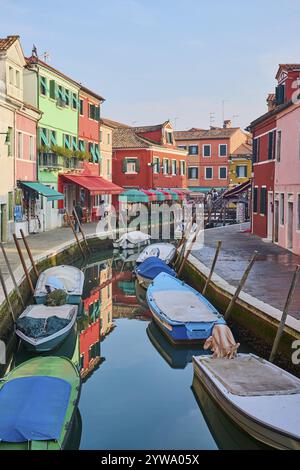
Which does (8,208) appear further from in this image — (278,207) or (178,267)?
(278,207)

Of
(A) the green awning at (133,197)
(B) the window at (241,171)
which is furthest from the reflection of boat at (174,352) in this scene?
(B) the window at (241,171)

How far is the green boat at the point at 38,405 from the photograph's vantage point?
8.21 metres

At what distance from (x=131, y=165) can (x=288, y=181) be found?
27123 mm

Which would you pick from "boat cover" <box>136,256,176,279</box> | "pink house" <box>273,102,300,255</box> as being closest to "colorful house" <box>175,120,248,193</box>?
"pink house" <box>273,102,300,255</box>

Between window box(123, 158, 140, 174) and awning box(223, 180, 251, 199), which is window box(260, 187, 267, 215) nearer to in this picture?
awning box(223, 180, 251, 199)

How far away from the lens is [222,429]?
33.7ft

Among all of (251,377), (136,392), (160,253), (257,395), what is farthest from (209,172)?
(257,395)

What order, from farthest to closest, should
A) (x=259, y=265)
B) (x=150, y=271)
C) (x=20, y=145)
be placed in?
(x=20, y=145) < (x=150, y=271) < (x=259, y=265)

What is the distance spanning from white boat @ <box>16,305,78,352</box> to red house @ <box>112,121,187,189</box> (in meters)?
35.6

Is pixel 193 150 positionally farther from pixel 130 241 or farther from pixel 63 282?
pixel 63 282

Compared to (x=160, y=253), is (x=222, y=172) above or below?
above

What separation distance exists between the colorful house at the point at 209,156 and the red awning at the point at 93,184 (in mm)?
24907
